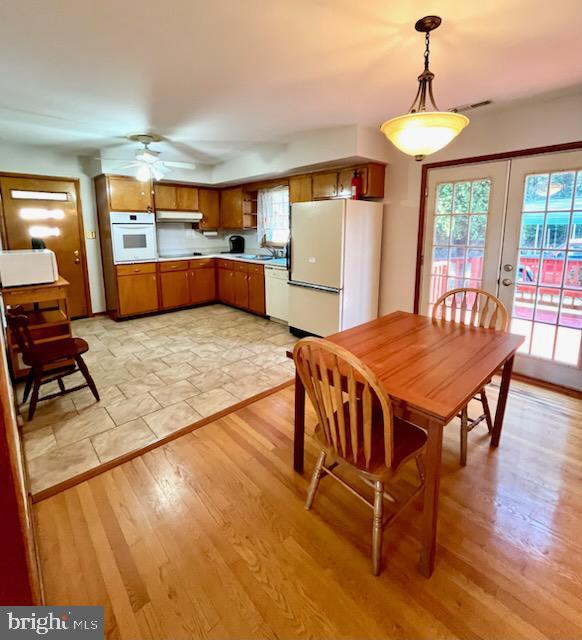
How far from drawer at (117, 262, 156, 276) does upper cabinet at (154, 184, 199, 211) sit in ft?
3.16

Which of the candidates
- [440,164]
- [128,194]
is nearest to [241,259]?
[128,194]

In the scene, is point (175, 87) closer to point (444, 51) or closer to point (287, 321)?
point (444, 51)

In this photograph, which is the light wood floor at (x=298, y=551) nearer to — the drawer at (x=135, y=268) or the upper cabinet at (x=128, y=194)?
the drawer at (x=135, y=268)

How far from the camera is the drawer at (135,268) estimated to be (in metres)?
5.00

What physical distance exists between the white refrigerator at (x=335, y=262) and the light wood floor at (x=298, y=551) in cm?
199

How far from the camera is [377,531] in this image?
1.44 metres

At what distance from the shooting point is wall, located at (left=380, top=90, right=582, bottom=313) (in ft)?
9.07

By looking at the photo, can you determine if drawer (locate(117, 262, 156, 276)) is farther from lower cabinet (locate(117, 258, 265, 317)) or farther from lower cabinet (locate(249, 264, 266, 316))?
lower cabinet (locate(249, 264, 266, 316))

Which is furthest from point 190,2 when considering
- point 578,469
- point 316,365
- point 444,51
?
point 578,469

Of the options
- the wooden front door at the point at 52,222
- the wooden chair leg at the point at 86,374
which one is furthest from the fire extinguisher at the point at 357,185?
the wooden front door at the point at 52,222

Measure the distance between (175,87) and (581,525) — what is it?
3574 millimetres

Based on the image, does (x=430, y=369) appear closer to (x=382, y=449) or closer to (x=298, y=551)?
(x=382, y=449)

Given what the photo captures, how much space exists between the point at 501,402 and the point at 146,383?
9.14 ft

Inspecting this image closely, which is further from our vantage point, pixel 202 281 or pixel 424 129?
pixel 202 281
